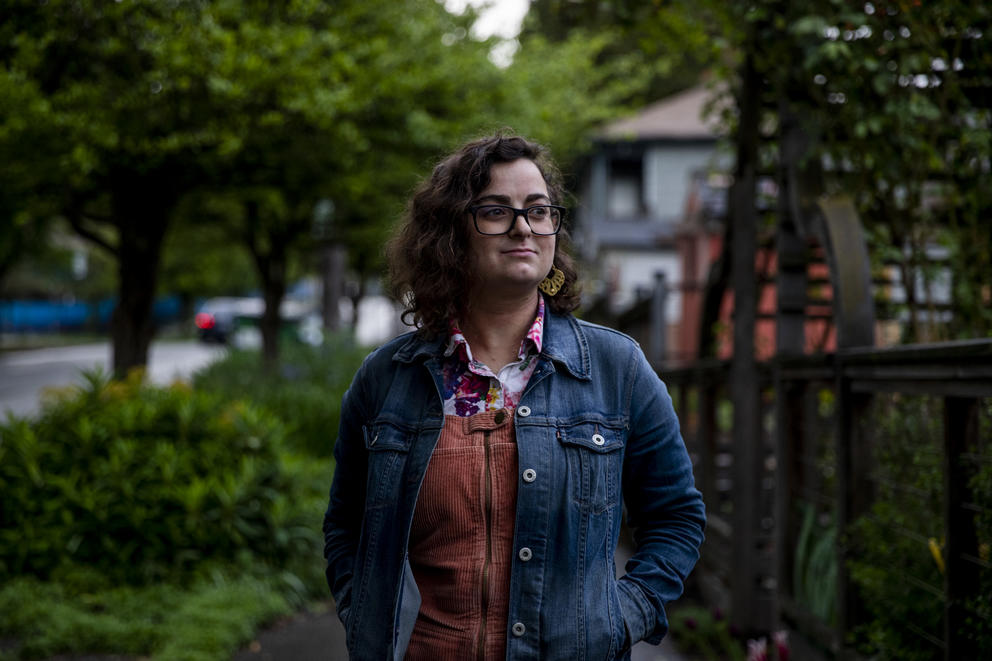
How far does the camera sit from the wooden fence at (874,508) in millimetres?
2902

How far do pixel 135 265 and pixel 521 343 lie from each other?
8.59m

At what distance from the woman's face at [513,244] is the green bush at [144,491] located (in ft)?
13.2

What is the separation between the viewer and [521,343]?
231 centimetres

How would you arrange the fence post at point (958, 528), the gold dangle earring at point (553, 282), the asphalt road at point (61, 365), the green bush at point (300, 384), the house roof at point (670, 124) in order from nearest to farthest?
the gold dangle earring at point (553, 282)
the fence post at point (958, 528)
the green bush at point (300, 384)
the asphalt road at point (61, 365)
the house roof at point (670, 124)

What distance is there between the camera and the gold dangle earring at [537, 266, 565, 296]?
2436 millimetres

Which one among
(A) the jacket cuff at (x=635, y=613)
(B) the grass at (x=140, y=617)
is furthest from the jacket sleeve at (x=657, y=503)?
(B) the grass at (x=140, y=617)

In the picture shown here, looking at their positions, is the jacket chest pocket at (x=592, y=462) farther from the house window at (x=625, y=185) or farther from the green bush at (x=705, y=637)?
the house window at (x=625, y=185)

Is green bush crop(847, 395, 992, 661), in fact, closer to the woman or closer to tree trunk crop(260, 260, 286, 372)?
the woman

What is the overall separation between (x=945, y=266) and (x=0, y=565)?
522cm

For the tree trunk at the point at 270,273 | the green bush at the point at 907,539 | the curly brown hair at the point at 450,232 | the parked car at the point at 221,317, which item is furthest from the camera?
the parked car at the point at 221,317

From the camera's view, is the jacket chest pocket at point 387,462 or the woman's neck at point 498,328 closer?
the jacket chest pocket at point 387,462

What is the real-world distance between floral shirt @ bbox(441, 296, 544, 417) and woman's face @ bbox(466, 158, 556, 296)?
0.12m

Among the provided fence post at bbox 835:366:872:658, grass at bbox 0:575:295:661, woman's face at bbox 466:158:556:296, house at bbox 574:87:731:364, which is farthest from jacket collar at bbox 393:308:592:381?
house at bbox 574:87:731:364

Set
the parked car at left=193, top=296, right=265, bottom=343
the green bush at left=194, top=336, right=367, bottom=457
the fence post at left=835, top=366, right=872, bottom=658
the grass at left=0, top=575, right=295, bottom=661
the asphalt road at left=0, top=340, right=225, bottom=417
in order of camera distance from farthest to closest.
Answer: the parked car at left=193, top=296, right=265, bottom=343
the asphalt road at left=0, top=340, right=225, bottom=417
the green bush at left=194, top=336, right=367, bottom=457
the grass at left=0, top=575, right=295, bottom=661
the fence post at left=835, top=366, right=872, bottom=658
